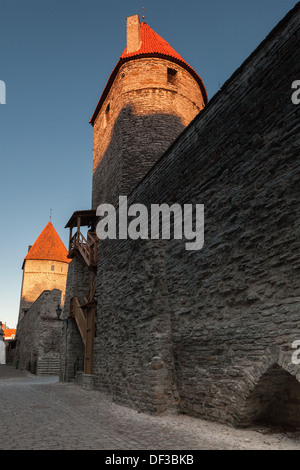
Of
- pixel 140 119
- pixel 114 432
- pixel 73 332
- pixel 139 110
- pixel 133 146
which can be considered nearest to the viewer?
pixel 114 432

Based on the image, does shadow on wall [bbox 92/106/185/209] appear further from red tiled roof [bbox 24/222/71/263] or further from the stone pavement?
red tiled roof [bbox 24/222/71/263]

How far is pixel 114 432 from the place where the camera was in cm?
502

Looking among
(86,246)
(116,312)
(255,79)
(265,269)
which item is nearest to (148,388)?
(116,312)

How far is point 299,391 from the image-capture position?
4707 millimetres

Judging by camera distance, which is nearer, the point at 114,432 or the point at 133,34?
the point at 114,432

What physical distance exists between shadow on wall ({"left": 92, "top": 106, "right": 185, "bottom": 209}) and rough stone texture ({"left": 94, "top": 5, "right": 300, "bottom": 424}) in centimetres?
435

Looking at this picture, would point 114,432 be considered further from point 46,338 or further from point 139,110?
point 46,338

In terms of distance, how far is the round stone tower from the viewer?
1276 cm

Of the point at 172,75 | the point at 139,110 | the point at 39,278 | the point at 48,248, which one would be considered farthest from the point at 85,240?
the point at 48,248

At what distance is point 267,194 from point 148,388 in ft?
14.8

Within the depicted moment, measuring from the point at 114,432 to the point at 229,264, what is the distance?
10.3 ft

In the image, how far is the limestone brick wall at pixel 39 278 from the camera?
116 feet

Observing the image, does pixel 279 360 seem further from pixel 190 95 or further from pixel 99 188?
pixel 190 95

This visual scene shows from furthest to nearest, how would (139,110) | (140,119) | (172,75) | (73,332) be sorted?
1. (172,75)
2. (73,332)
3. (139,110)
4. (140,119)
